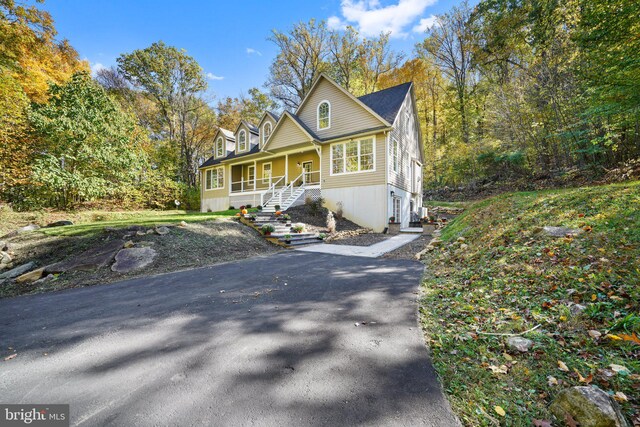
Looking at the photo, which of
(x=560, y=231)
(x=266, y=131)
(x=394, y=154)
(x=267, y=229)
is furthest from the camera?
(x=266, y=131)

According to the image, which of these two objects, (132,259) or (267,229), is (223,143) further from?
(132,259)

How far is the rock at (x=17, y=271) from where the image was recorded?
5330mm

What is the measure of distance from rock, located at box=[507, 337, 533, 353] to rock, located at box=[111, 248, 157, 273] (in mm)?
6812

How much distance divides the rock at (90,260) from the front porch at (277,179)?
7.87 m

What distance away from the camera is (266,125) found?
1784 cm

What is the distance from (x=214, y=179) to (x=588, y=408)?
22666 millimetres

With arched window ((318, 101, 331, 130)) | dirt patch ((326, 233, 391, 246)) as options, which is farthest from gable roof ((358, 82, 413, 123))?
dirt patch ((326, 233, 391, 246))

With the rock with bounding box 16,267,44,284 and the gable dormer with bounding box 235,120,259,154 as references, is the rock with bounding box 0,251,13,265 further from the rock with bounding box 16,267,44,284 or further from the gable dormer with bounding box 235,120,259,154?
the gable dormer with bounding box 235,120,259,154

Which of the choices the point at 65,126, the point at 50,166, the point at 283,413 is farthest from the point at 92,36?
the point at 283,413

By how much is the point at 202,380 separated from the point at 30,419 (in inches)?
42.2

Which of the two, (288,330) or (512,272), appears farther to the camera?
(512,272)

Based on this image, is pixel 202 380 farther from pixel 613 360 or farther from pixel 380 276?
pixel 380 276

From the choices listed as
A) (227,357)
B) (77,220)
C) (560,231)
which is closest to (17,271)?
(227,357)

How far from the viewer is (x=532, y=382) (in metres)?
1.79
